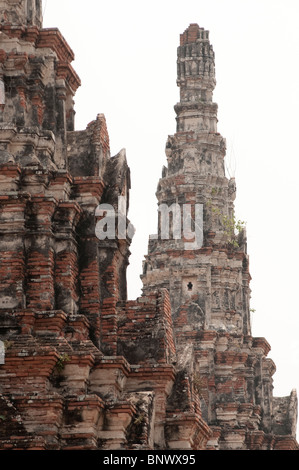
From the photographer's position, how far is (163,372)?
23.1 meters

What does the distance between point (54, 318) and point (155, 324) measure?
7.25ft

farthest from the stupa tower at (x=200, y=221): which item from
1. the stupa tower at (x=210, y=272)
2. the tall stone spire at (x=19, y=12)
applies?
the tall stone spire at (x=19, y=12)

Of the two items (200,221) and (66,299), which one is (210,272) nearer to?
(200,221)

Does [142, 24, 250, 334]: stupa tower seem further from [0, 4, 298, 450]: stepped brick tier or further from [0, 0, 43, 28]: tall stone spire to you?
[0, 0, 43, 28]: tall stone spire

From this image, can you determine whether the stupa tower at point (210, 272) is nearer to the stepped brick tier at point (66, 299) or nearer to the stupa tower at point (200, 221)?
the stupa tower at point (200, 221)

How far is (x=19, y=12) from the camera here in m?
25.1

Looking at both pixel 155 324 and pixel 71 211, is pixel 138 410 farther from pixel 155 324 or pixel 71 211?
pixel 71 211

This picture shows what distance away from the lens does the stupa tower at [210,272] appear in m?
39.8

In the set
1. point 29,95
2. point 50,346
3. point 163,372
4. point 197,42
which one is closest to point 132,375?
point 163,372

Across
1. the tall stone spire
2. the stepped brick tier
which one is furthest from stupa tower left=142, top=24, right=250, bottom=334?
the tall stone spire

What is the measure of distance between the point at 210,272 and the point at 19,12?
55.5ft

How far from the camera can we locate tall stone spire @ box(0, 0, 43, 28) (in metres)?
24.9

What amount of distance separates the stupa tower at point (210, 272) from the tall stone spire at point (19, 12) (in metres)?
15.0
